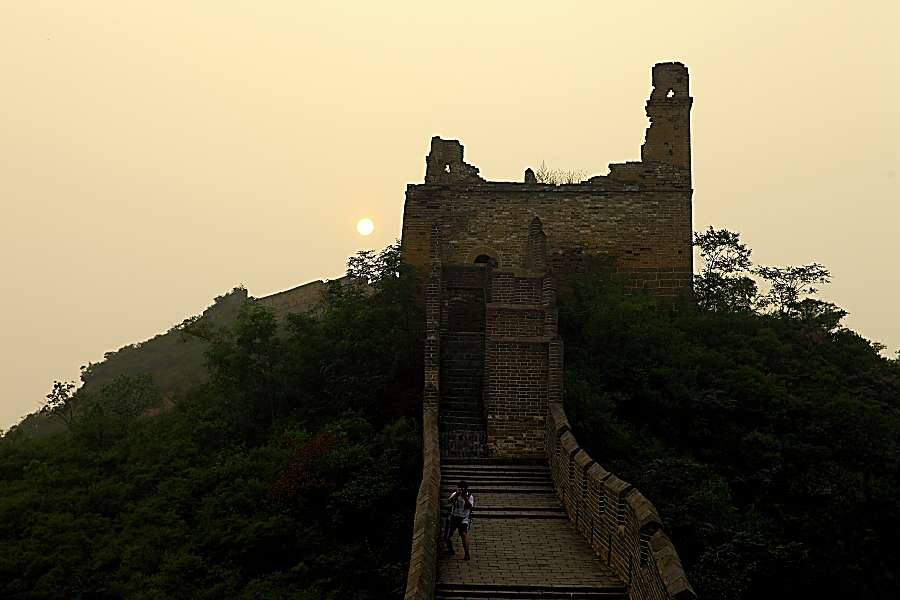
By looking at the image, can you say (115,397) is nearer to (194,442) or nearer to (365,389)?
(194,442)

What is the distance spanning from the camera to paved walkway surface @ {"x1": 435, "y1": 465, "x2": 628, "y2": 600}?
34.3ft

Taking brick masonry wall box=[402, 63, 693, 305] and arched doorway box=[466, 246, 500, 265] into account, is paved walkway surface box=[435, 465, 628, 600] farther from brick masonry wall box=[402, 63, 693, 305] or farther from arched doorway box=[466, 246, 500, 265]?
brick masonry wall box=[402, 63, 693, 305]

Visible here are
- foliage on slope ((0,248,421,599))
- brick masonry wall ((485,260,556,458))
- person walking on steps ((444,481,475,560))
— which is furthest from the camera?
brick masonry wall ((485,260,556,458))

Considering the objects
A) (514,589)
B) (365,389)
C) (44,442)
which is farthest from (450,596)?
(44,442)

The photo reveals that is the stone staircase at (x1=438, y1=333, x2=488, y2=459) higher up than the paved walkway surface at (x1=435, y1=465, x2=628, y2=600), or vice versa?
the stone staircase at (x1=438, y1=333, x2=488, y2=459)

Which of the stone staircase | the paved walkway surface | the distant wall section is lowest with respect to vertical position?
the paved walkway surface

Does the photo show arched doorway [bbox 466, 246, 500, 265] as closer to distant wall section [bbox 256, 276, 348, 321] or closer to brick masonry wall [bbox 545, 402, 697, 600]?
brick masonry wall [bbox 545, 402, 697, 600]

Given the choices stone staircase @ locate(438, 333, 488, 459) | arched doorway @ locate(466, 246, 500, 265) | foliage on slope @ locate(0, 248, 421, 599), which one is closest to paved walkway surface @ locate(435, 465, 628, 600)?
stone staircase @ locate(438, 333, 488, 459)

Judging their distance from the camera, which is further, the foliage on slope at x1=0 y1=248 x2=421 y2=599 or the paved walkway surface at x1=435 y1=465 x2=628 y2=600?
the foliage on slope at x1=0 y1=248 x2=421 y2=599

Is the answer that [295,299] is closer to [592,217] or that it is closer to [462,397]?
[592,217]

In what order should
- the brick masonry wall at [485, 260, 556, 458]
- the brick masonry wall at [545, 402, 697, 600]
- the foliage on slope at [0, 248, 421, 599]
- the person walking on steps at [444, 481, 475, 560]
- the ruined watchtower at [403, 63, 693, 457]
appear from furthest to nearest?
the ruined watchtower at [403, 63, 693, 457] < the brick masonry wall at [485, 260, 556, 458] < the foliage on slope at [0, 248, 421, 599] < the person walking on steps at [444, 481, 475, 560] < the brick masonry wall at [545, 402, 697, 600]

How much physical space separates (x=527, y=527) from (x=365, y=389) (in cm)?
646

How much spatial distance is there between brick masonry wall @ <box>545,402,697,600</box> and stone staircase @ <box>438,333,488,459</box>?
181cm

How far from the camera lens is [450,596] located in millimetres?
10383
